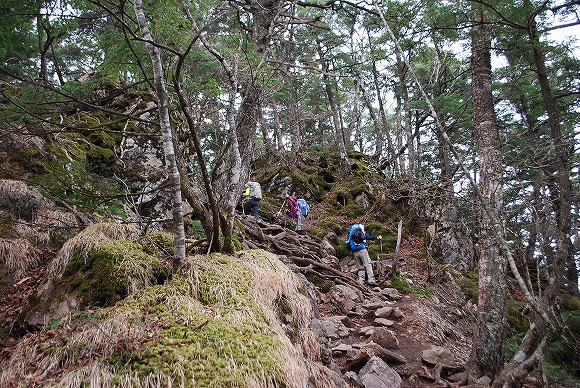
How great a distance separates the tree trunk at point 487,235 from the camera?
4.80 m

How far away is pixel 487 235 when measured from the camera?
5.16 m

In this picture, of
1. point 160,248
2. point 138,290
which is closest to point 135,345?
point 138,290

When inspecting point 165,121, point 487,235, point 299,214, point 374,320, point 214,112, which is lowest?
point 374,320

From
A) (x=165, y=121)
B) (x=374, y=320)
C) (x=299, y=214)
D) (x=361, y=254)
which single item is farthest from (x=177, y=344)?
(x=299, y=214)

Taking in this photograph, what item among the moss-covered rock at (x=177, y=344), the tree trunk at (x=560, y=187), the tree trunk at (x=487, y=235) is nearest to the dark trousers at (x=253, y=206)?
the tree trunk at (x=487, y=235)

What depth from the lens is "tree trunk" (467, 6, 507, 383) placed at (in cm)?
480

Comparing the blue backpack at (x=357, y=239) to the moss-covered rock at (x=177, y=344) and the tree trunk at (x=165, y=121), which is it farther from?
the tree trunk at (x=165, y=121)

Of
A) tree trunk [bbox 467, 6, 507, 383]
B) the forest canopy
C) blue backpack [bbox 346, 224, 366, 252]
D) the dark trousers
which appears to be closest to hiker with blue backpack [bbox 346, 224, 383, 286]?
blue backpack [bbox 346, 224, 366, 252]

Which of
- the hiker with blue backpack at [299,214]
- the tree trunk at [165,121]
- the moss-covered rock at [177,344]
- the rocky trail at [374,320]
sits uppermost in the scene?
the tree trunk at [165,121]

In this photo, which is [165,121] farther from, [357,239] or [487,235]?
[357,239]

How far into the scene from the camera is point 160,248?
3877mm

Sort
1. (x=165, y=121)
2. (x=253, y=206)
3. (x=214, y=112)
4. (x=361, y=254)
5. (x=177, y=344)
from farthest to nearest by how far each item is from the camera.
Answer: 1. (x=253, y=206)
2. (x=361, y=254)
3. (x=214, y=112)
4. (x=165, y=121)
5. (x=177, y=344)

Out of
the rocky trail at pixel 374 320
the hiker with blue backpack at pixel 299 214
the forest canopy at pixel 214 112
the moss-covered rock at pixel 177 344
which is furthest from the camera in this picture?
the hiker with blue backpack at pixel 299 214

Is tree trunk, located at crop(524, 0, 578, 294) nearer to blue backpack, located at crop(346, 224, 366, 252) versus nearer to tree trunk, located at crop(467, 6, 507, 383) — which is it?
tree trunk, located at crop(467, 6, 507, 383)
